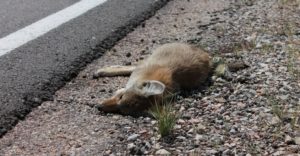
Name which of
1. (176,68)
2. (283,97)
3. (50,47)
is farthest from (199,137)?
(50,47)

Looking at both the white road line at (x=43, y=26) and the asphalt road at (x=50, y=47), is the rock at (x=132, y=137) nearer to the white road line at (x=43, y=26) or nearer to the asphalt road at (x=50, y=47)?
the asphalt road at (x=50, y=47)

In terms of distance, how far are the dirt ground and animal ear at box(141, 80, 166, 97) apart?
6.8 inches

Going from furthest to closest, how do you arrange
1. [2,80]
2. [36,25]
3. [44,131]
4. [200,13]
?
[200,13]
[36,25]
[2,80]
[44,131]

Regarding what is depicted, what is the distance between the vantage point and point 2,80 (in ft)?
14.0

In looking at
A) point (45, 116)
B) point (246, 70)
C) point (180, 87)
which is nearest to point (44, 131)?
point (45, 116)

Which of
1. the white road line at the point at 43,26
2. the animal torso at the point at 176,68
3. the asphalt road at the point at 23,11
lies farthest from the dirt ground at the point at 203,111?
the asphalt road at the point at 23,11

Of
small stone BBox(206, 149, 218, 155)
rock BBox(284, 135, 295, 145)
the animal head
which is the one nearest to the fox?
the animal head

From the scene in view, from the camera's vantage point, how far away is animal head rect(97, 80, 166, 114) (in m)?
3.84

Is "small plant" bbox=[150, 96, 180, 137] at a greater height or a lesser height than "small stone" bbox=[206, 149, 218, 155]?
greater

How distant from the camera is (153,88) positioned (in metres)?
3.88

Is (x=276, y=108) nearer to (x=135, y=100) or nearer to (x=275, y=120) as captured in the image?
(x=275, y=120)

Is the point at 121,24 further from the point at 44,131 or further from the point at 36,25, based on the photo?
the point at 44,131

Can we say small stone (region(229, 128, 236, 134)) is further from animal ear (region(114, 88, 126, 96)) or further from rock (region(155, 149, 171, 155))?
animal ear (region(114, 88, 126, 96))

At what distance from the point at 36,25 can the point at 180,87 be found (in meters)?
1.82
